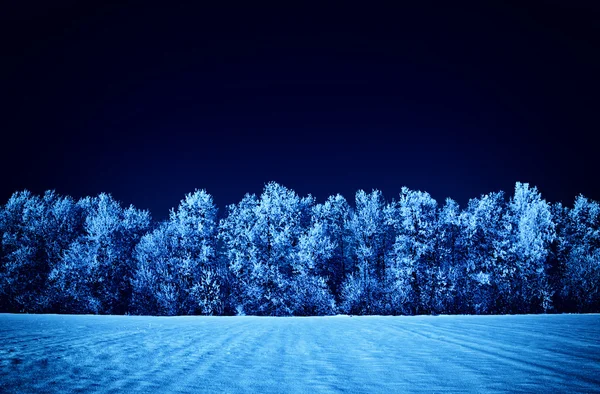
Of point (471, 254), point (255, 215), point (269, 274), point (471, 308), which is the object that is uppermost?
point (255, 215)

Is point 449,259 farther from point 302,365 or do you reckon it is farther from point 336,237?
point 302,365

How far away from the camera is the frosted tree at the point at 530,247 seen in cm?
3116

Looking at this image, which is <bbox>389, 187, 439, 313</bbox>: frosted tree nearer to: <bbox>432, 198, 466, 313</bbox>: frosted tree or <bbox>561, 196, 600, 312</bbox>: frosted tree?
<bbox>432, 198, 466, 313</bbox>: frosted tree

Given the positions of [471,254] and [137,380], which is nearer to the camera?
[137,380]

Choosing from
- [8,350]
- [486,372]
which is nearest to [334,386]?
[486,372]

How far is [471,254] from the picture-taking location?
33.8 metres

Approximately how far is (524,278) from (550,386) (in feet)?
103

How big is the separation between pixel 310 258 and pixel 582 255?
83.5ft

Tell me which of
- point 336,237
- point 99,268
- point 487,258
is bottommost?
point 99,268

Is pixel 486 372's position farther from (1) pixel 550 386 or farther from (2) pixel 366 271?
(2) pixel 366 271

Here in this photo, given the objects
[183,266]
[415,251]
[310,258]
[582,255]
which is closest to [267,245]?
[310,258]

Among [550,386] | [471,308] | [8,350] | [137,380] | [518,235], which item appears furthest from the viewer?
[518,235]

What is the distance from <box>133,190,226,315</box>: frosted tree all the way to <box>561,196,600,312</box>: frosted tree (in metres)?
31.7

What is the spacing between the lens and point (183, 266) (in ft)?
107
